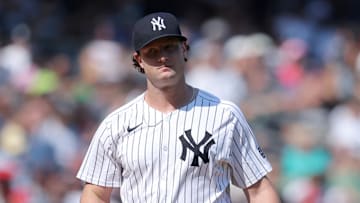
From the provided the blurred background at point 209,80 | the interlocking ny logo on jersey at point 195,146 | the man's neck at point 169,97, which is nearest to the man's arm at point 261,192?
the interlocking ny logo on jersey at point 195,146

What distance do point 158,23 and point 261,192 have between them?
0.98 m

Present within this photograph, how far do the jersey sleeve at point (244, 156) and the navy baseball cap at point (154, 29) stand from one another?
519 millimetres

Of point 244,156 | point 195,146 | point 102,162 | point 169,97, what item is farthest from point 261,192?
point 102,162

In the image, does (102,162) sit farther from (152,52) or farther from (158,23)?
(158,23)

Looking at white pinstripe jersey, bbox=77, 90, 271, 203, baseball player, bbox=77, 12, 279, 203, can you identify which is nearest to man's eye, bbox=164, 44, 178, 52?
baseball player, bbox=77, 12, 279, 203

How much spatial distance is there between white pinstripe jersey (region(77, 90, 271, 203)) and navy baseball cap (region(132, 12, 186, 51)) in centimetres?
37

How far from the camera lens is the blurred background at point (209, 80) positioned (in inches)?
448

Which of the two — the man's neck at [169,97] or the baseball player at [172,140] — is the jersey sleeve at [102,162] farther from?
the man's neck at [169,97]

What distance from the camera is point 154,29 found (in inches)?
229

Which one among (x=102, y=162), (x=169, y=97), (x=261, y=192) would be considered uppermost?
(x=169, y=97)

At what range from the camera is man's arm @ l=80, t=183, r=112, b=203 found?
621 centimetres

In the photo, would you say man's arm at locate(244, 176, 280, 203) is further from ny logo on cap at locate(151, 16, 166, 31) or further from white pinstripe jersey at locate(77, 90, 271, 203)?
ny logo on cap at locate(151, 16, 166, 31)

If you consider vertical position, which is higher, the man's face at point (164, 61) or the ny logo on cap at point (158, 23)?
the ny logo on cap at point (158, 23)

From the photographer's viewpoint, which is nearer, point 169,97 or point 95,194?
point 169,97
